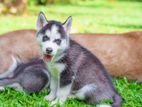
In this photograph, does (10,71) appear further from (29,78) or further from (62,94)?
(62,94)

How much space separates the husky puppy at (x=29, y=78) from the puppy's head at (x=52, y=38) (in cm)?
84

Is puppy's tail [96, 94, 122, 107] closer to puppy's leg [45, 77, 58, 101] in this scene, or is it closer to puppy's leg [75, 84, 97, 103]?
puppy's leg [75, 84, 97, 103]

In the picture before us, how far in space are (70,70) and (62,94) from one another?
11.7 inches

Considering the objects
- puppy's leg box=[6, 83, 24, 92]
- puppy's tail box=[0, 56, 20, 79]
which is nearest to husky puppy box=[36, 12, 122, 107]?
puppy's leg box=[6, 83, 24, 92]

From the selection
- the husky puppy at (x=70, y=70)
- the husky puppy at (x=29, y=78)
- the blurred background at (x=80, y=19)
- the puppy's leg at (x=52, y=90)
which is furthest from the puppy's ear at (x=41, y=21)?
the blurred background at (x=80, y=19)

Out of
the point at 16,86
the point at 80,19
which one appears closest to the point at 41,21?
the point at 16,86

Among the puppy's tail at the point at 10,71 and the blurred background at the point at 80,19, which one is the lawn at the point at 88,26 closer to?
the blurred background at the point at 80,19

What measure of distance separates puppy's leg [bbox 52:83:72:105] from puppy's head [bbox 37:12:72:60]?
438 millimetres

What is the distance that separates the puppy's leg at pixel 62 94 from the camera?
6.75 metres

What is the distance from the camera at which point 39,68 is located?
7547 millimetres

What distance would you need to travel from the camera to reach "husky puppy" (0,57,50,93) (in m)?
7.41

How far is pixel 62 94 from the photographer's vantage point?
6.79 metres

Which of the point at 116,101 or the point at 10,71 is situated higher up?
the point at 116,101

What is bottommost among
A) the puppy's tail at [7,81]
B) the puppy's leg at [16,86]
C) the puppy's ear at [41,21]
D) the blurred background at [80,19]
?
the blurred background at [80,19]
